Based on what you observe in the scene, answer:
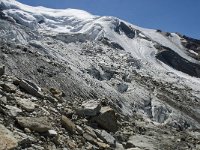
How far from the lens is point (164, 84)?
47438 millimetres

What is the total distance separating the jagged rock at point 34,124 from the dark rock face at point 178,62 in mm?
56374

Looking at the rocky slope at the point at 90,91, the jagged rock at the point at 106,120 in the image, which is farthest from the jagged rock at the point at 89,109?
the jagged rock at the point at 106,120

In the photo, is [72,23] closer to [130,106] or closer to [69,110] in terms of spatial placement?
[130,106]

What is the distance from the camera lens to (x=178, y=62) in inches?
2869

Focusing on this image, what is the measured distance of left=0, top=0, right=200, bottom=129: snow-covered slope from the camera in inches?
1340

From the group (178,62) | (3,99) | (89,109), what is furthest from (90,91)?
(178,62)

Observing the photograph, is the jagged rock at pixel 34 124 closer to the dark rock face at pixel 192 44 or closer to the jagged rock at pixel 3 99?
the jagged rock at pixel 3 99

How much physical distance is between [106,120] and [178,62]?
57343 millimetres

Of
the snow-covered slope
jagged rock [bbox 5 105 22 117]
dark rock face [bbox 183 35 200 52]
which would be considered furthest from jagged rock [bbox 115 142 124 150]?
dark rock face [bbox 183 35 200 52]

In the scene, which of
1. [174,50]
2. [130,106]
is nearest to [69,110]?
[130,106]

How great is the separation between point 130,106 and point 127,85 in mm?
5003

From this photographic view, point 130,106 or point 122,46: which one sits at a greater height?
point 122,46

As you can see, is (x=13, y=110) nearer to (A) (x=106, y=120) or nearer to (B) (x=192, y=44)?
(A) (x=106, y=120)

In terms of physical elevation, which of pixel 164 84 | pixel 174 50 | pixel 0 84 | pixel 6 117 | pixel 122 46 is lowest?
pixel 6 117
